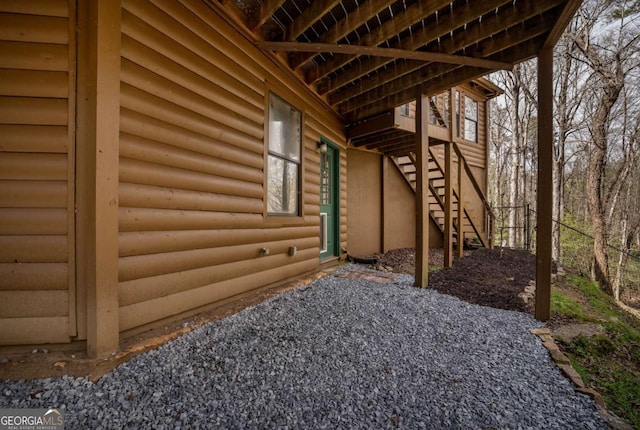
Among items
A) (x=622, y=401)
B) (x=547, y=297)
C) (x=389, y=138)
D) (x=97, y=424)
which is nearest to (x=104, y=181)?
(x=97, y=424)

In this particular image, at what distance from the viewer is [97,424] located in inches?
44.3

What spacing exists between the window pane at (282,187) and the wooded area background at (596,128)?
4493 millimetres

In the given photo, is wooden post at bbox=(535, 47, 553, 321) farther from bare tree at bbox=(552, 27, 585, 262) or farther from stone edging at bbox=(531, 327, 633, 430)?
bare tree at bbox=(552, 27, 585, 262)

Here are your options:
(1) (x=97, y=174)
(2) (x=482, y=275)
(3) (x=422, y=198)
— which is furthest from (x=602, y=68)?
(1) (x=97, y=174)

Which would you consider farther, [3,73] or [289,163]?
[289,163]

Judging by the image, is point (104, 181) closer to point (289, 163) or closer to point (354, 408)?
point (354, 408)

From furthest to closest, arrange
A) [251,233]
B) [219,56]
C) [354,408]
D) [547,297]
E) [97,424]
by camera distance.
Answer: [251,233] < [547,297] < [219,56] < [354,408] < [97,424]

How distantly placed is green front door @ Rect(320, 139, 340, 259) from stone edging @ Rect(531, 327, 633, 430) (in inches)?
120

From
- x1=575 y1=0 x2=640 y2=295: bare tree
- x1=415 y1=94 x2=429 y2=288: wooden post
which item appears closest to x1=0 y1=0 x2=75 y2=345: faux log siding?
x1=415 y1=94 x2=429 y2=288: wooden post

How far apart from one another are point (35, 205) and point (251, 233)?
1.60 m

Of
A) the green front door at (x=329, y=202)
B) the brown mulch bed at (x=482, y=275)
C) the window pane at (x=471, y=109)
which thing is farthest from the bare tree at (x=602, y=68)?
the green front door at (x=329, y=202)

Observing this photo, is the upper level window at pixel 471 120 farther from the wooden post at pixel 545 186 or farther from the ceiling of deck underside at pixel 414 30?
the wooden post at pixel 545 186

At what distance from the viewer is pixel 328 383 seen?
1.47 m

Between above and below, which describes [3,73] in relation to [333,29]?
below
